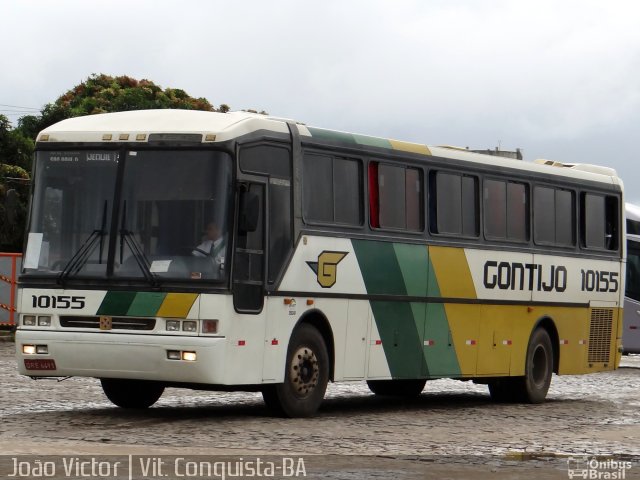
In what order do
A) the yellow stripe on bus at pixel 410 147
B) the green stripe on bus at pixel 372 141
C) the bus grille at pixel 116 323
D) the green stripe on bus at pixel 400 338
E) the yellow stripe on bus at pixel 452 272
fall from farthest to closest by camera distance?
the yellow stripe on bus at pixel 452 272 → the yellow stripe on bus at pixel 410 147 → the green stripe on bus at pixel 400 338 → the green stripe on bus at pixel 372 141 → the bus grille at pixel 116 323

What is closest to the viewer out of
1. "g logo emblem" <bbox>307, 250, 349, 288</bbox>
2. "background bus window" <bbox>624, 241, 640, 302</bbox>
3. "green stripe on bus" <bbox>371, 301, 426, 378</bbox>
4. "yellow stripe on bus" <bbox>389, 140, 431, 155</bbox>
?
"g logo emblem" <bbox>307, 250, 349, 288</bbox>

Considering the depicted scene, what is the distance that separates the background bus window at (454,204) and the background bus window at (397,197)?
40 cm

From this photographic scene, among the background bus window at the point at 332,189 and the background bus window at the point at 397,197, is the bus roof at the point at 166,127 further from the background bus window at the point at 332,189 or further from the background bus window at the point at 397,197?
the background bus window at the point at 397,197

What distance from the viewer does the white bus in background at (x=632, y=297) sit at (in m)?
36.1

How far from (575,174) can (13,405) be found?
9.74 metres

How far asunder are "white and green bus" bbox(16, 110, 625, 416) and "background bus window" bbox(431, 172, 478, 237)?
0.10 feet

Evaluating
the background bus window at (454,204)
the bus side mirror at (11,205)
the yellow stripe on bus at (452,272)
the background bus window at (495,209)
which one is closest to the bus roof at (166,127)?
the bus side mirror at (11,205)

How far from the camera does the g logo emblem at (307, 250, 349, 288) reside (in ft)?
59.2

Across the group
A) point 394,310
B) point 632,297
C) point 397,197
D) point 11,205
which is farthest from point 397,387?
point 632,297

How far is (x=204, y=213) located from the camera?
16594mm

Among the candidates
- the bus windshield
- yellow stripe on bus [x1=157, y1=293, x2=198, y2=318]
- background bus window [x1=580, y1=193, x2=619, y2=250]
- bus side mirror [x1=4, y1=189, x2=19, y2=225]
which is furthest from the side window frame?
background bus window [x1=580, y1=193, x2=619, y2=250]

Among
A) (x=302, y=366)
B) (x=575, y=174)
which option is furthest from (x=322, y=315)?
(x=575, y=174)

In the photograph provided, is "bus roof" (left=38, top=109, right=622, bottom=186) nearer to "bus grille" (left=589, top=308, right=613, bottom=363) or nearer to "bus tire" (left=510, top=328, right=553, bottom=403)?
"bus tire" (left=510, top=328, right=553, bottom=403)

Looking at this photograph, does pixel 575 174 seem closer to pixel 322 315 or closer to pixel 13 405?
pixel 322 315
